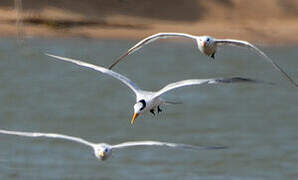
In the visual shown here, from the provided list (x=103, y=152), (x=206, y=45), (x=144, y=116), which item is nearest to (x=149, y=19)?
(x=144, y=116)

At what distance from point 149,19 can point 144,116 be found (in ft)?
54.1

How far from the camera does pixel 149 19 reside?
4462 cm

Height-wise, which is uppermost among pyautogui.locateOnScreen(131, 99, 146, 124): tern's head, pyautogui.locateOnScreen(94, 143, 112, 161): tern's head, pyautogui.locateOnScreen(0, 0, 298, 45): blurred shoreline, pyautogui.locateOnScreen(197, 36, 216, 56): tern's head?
pyautogui.locateOnScreen(0, 0, 298, 45): blurred shoreline

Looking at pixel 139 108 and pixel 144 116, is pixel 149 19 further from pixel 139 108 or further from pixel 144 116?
pixel 139 108

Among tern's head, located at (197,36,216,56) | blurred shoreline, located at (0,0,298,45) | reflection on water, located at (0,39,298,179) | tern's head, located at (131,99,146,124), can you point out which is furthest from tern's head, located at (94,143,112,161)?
blurred shoreline, located at (0,0,298,45)

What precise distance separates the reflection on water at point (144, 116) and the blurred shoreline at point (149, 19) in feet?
5.54

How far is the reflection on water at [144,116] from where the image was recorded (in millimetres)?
22938

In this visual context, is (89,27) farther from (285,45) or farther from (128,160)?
(128,160)

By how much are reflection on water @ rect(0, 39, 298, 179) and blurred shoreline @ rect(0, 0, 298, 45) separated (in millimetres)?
1688

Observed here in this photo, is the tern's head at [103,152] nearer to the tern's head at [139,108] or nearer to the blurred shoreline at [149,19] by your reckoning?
the tern's head at [139,108]

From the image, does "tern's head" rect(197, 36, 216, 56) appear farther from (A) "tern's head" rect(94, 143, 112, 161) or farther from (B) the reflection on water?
(B) the reflection on water

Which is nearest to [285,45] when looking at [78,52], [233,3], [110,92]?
[233,3]

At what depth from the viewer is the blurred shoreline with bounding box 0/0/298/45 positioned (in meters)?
41.2

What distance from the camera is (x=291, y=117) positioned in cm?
2816
